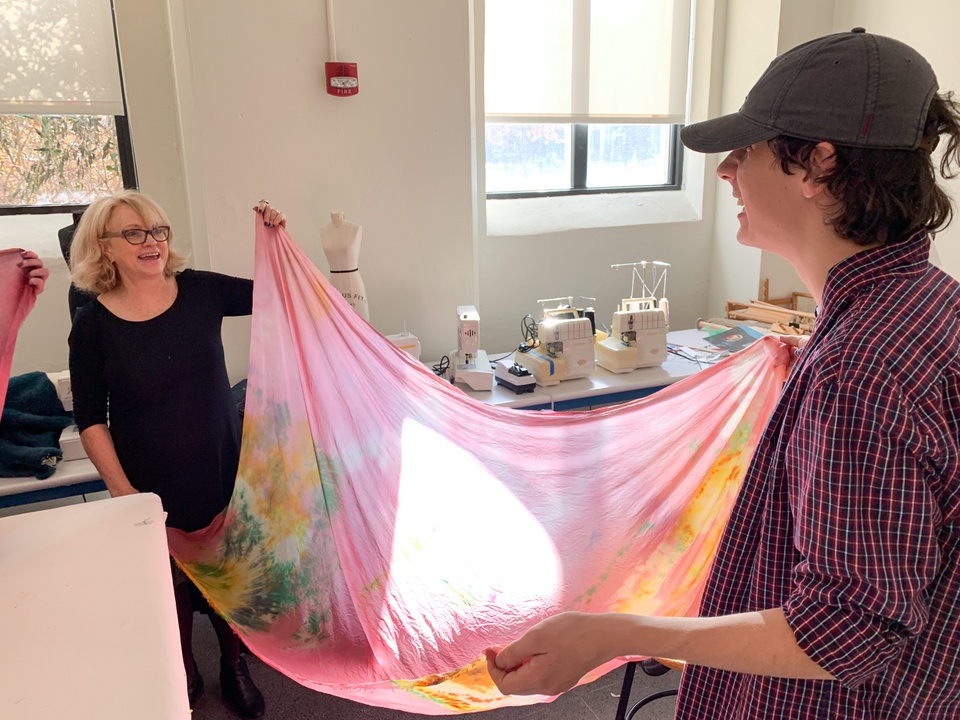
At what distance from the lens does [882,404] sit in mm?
694

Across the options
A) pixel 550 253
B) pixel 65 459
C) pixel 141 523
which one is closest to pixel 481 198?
pixel 550 253

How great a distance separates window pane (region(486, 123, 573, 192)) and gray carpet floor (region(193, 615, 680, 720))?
2583mm

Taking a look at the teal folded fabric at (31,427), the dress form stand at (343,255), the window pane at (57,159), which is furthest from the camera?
the window pane at (57,159)

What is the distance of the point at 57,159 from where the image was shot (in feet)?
10.3

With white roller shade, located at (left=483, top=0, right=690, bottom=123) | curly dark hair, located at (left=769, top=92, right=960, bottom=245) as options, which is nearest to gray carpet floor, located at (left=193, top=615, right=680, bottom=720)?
curly dark hair, located at (left=769, top=92, right=960, bottom=245)

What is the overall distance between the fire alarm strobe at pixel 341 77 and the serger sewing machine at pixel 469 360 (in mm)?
972

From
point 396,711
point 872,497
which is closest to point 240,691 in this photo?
point 396,711

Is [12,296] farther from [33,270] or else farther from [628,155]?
[628,155]

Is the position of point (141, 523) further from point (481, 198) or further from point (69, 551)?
point (481, 198)

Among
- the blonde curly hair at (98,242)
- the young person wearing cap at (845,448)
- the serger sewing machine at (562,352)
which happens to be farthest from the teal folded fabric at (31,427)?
the young person wearing cap at (845,448)

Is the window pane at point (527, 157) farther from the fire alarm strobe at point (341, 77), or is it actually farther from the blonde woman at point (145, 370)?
the blonde woman at point (145, 370)

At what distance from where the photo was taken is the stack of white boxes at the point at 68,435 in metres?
2.19

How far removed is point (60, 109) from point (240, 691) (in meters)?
2.44

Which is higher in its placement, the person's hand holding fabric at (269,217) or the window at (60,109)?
the window at (60,109)
